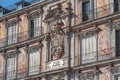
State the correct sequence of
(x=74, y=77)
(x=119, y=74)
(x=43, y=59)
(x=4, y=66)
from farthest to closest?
(x=4, y=66)
(x=43, y=59)
(x=74, y=77)
(x=119, y=74)

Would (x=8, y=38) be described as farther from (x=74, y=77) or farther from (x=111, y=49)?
(x=111, y=49)

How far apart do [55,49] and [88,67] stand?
16.0 ft

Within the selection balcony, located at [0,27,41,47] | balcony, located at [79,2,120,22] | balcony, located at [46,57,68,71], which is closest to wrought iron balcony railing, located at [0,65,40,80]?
balcony, located at [46,57,68,71]

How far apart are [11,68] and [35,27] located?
5.24 meters

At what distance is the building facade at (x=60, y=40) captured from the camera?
131 ft

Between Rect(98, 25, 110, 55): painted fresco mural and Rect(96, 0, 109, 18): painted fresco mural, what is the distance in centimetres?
124

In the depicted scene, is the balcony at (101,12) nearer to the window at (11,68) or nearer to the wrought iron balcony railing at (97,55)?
the wrought iron balcony railing at (97,55)

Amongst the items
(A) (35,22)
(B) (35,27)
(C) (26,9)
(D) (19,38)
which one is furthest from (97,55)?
(C) (26,9)

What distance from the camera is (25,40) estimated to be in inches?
1869

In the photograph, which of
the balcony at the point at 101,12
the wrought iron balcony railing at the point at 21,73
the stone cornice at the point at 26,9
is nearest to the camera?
the balcony at the point at 101,12

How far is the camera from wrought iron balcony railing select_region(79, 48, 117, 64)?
129ft

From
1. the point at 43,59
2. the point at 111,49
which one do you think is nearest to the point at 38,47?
the point at 43,59

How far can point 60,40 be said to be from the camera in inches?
1725

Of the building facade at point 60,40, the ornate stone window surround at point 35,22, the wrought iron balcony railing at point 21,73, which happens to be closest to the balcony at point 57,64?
the building facade at point 60,40
